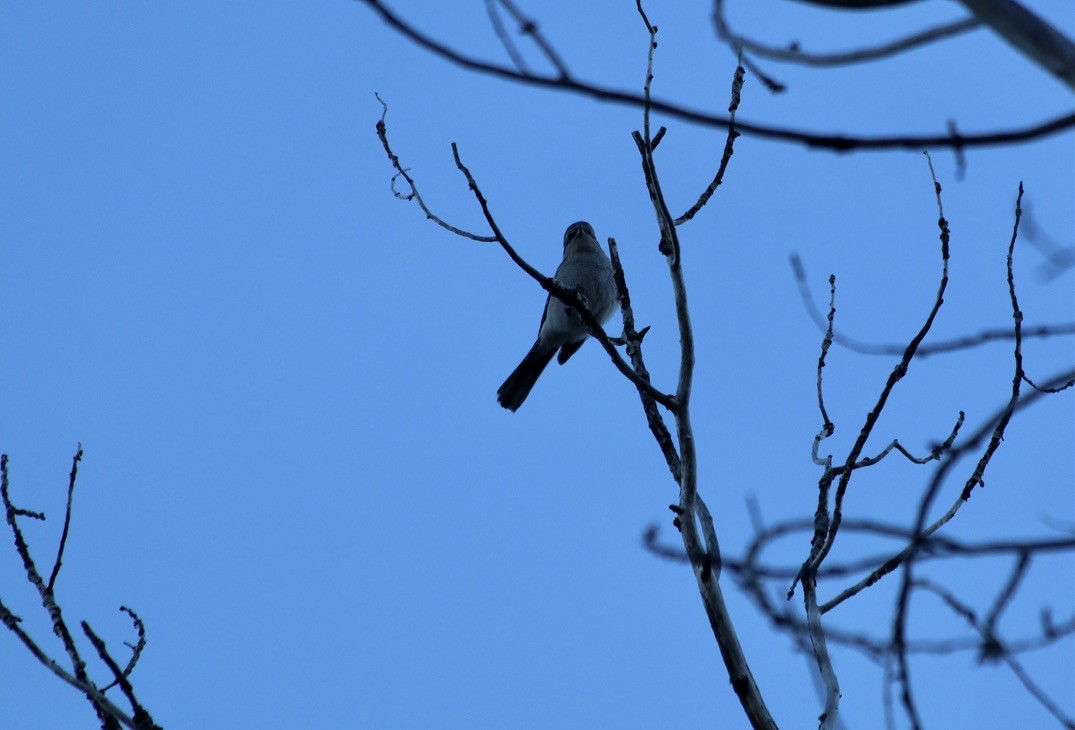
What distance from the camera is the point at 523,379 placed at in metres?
9.80

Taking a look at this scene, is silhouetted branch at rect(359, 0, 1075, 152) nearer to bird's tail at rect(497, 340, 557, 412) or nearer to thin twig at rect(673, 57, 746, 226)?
thin twig at rect(673, 57, 746, 226)

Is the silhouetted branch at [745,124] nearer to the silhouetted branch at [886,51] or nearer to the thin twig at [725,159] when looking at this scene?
the silhouetted branch at [886,51]

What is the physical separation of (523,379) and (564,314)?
0.86 meters

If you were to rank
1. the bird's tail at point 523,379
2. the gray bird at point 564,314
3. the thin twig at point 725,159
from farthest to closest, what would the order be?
the bird's tail at point 523,379 → the gray bird at point 564,314 → the thin twig at point 725,159

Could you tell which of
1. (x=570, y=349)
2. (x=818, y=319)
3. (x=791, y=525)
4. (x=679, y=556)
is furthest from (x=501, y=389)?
(x=791, y=525)

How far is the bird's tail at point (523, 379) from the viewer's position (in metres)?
9.75

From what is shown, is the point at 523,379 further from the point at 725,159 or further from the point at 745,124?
the point at 745,124

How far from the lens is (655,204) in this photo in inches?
163

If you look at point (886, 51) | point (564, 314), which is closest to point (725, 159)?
point (886, 51)

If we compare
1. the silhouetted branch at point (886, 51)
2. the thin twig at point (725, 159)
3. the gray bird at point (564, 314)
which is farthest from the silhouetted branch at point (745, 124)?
the gray bird at point (564, 314)

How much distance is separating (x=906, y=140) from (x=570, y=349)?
8.49 meters

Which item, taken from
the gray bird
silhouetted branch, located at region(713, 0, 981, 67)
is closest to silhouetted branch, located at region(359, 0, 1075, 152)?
silhouetted branch, located at region(713, 0, 981, 67)

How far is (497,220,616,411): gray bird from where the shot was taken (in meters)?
9.51

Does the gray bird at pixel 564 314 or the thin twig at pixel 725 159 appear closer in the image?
the thin twig at pixel 725 159
